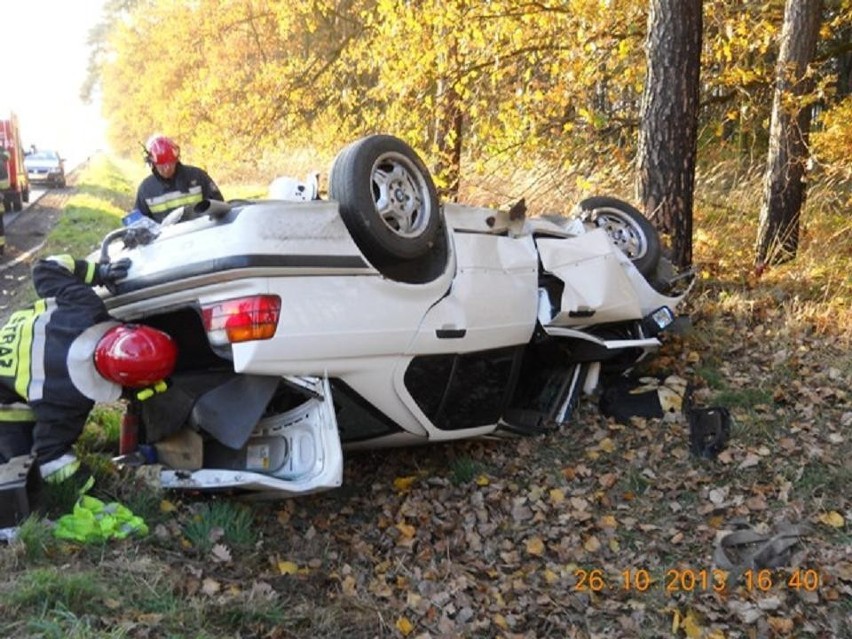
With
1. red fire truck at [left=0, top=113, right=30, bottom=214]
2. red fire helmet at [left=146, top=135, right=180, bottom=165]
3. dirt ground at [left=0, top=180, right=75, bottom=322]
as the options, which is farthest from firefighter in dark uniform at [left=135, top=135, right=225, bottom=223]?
red fire truck at [left=0, top=113, right=30, bottom=214]

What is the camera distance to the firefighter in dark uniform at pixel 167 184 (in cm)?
599

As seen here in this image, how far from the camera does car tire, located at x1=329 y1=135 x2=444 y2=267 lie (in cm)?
389

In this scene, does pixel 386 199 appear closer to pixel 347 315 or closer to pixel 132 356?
pixel 347 315

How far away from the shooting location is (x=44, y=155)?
30.7 m

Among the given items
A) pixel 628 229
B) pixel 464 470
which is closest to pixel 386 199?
pixel 464 470

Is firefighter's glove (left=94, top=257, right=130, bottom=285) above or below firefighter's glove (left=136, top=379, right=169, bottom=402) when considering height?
above

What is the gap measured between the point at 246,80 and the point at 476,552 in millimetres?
10651

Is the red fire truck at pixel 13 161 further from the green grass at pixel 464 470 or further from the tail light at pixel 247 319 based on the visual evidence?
the tail light at pixel 247 319

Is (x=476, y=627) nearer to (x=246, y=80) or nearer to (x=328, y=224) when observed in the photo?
(x=328, y=224)

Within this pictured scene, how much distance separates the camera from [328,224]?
377cm

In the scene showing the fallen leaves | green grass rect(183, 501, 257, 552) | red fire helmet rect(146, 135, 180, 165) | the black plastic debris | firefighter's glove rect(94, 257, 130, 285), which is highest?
red fire helmet rect(146, 135, 180, 165)

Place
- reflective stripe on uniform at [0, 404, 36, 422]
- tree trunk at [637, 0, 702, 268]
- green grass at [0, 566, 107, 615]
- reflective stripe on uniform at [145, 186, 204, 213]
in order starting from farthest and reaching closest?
1. tree trunk at [637, 0, 702, 268]
2. reflective stripe on uniform at [145, 186, 204, 213]
3. reflective stripe on uniform at [0, 404, 36, 422]
4. green grass at [0, 566, 107, 615]

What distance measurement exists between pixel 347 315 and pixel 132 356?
926 mm

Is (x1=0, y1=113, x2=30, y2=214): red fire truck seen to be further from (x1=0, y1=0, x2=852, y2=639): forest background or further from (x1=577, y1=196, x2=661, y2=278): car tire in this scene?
(x1=577, y1=196, x2=661, y2=278): car tire
